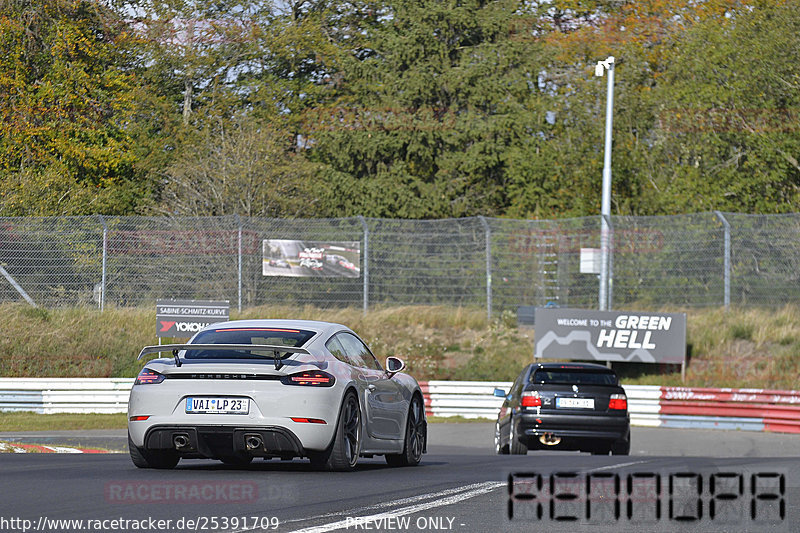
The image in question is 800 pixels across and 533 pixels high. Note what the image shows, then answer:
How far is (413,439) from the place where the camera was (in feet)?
41.8

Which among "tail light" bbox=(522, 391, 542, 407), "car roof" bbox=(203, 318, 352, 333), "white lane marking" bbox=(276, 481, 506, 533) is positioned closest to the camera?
"white lane marking" bbox=(276, 481, 506, 533)

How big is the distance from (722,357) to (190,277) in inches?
505

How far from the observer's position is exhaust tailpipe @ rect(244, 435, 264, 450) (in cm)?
1011

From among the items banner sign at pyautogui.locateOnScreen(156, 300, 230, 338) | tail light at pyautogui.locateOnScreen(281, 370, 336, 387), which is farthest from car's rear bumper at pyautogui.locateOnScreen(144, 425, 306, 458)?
banner sign at pyautogui.locateOnScreen(156, 300, 230, 338)

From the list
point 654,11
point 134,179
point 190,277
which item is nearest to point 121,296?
Answer: point 190,277

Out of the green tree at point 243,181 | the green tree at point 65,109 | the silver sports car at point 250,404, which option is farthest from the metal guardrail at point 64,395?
the silver sports car at point 250,404

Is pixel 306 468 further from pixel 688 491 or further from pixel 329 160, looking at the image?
pixel 329 160

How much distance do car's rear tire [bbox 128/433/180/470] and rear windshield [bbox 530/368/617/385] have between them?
7.99 metres

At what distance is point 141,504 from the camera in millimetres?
8117

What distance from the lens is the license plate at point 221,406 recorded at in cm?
1012

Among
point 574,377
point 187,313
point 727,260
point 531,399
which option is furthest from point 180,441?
point 727,260

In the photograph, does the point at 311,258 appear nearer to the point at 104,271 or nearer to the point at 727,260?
the point at 104,271

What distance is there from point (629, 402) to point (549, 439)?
911 centimetres

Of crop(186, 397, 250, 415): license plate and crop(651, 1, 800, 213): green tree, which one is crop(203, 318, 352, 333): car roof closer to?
crop(186, 397, 250, 415): license plate
